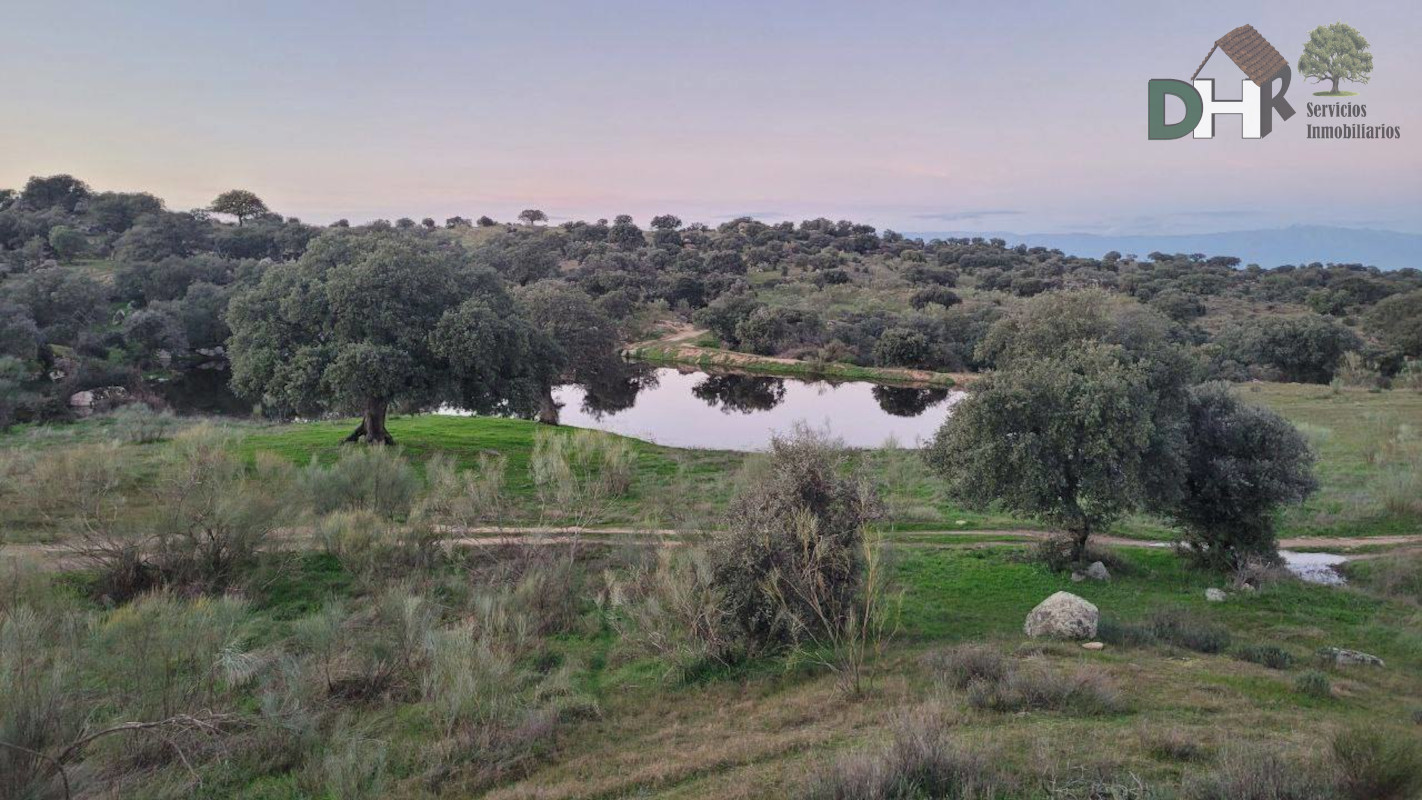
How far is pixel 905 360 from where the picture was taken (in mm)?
60812

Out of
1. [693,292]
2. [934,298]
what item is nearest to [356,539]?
[693,292]

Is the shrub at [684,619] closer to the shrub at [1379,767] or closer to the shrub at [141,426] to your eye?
the shrub at [1379,767]

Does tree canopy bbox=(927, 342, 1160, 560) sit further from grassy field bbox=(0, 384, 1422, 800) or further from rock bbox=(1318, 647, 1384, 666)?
rock bbox=(1318, 647, 1384, 666)

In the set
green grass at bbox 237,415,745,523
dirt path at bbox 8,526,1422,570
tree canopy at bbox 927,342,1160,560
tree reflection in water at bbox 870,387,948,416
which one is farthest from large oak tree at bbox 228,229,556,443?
tree reflection in water at bbox 870,387,948,416

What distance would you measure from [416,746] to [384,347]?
17528 mm

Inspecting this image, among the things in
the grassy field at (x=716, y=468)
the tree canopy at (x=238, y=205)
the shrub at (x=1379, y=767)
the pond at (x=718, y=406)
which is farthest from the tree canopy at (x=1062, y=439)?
the tree canopy at (x=238, y=205)

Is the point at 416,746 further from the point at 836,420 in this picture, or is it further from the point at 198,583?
the point at 836,420

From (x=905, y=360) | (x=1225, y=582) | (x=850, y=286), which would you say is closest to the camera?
(x=1225, y=582)

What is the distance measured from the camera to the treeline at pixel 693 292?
4553 centimetres

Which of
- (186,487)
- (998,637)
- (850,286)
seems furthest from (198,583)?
(850,286)

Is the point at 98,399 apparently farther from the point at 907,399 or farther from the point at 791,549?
the point at 907,399

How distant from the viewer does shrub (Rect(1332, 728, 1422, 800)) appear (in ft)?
22.4

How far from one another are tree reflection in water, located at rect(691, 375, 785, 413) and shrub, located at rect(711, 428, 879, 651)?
3595cm

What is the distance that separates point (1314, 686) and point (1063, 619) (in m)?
3.49
